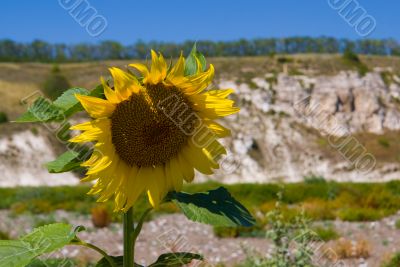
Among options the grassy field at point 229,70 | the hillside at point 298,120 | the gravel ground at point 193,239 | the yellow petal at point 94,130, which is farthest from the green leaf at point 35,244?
the grassy field at point 229,70

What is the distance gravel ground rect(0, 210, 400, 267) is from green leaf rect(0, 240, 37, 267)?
6.50m

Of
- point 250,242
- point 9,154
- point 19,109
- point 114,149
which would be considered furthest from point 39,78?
point 114,149

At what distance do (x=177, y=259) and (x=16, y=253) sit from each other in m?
0.54

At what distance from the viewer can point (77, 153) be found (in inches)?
72.8

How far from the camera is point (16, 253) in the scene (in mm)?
1744

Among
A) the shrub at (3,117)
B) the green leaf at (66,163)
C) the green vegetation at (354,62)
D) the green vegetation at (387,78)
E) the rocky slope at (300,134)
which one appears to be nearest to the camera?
the green leaf at (66,163)

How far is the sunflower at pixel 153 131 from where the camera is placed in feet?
5.82

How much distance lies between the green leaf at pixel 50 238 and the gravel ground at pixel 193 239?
6445mm

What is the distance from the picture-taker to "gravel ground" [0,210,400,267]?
945 centimetres

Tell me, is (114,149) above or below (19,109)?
below

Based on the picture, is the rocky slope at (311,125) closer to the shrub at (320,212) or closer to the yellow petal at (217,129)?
the shrub at (320,212)

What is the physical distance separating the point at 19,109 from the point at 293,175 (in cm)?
2039

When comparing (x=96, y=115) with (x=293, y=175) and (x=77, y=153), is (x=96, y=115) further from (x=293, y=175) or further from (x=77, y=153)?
(x=293, y=175)

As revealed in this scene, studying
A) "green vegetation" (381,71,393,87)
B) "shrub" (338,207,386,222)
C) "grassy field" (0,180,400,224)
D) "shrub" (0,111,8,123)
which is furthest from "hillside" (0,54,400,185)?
"shrub" (338,207,386,222)
